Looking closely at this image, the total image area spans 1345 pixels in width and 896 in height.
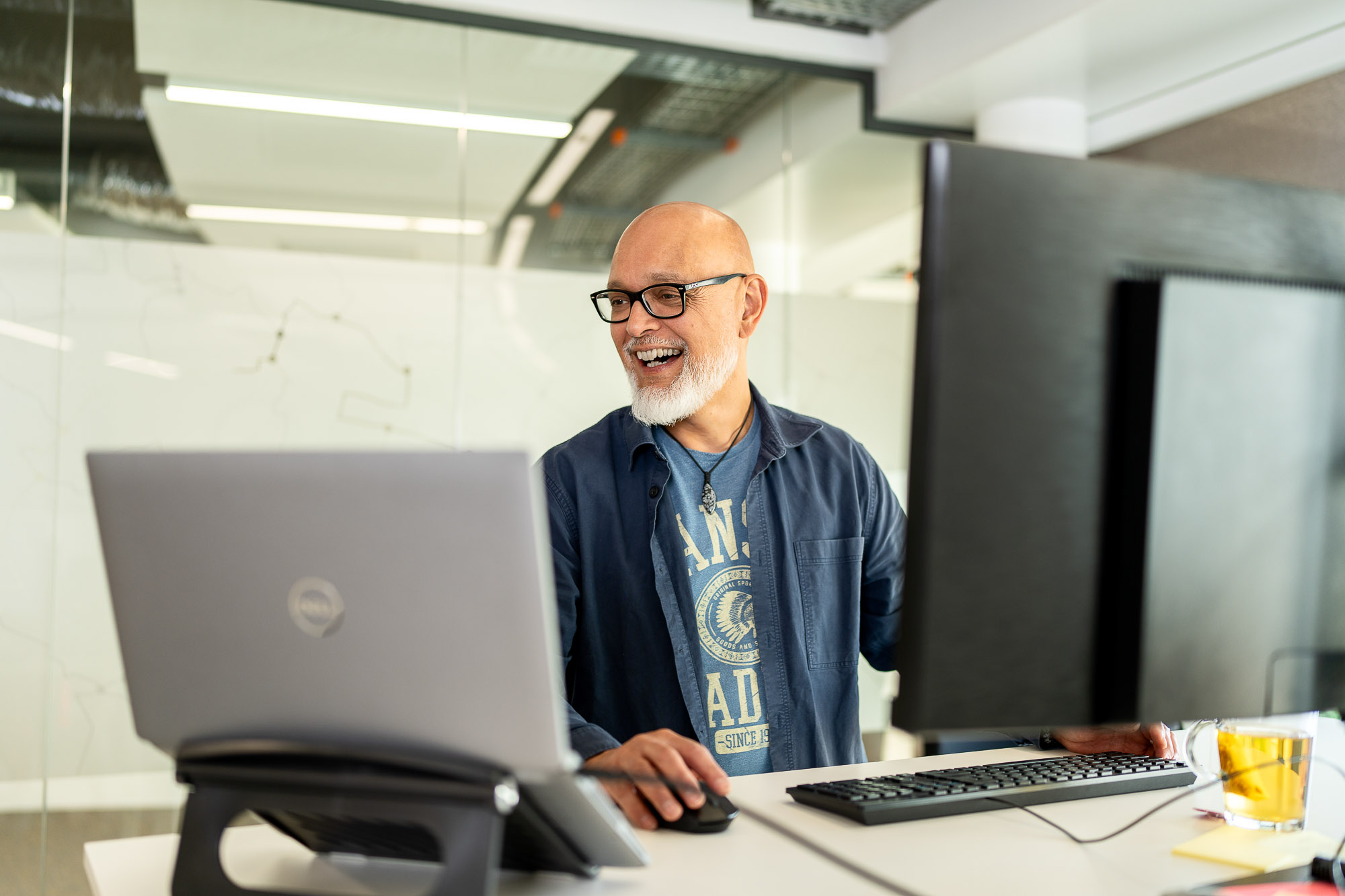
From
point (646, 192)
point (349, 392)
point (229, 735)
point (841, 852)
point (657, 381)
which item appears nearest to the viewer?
point (229, 735)

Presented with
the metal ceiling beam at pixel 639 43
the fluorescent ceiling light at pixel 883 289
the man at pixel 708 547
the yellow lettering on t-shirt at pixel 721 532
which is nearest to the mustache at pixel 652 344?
the man at pixel 708 547

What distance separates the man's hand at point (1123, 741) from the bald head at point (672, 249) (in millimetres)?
1062

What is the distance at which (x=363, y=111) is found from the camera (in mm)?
3131

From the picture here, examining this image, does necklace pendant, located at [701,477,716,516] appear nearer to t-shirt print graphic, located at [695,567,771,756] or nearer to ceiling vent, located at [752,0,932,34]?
t-shirt print graphic, located at [695,567,771,756]

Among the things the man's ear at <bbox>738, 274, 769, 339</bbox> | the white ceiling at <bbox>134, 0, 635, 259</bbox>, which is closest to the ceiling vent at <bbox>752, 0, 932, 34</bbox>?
the white ceiling at <bbox>134, 0, 635, 259</bbox>

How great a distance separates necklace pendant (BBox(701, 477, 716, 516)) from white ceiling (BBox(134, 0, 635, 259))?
1659 millimetres

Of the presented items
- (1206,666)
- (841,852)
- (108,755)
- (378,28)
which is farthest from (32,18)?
(1206,666)

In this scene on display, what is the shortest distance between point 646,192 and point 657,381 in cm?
167

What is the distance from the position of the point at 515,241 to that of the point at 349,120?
61 cm

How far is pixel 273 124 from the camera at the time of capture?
119 inches

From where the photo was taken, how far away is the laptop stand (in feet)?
2.48

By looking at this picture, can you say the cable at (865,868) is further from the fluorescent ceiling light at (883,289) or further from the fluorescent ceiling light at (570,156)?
the fluorescent ceiling light at (883,289)

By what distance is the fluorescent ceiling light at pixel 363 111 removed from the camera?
2975mm

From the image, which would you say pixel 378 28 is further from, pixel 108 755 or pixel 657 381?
pixel 108 755
